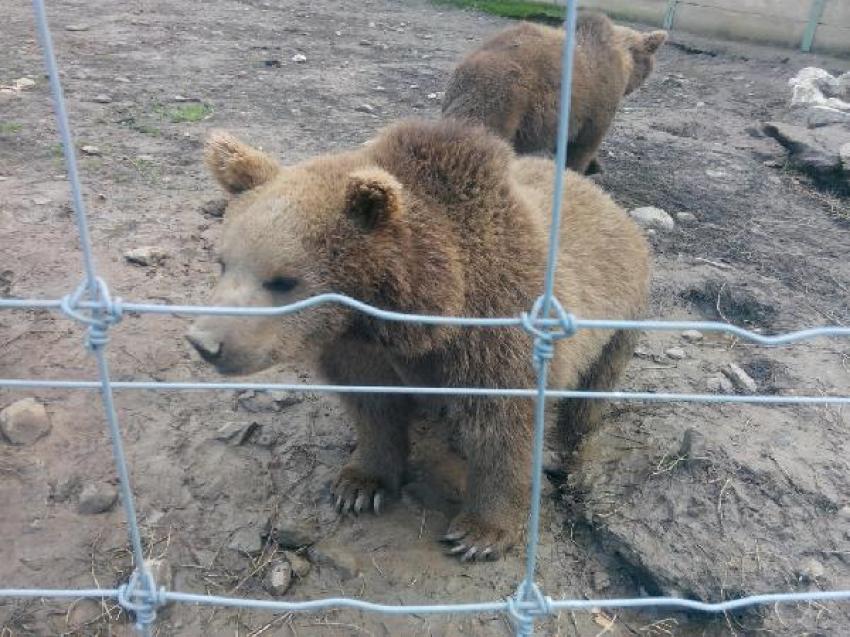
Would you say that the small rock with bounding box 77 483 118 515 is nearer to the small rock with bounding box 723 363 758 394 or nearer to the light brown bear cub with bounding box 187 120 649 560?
the light brown bear cub with bounding box 187 120 649 560

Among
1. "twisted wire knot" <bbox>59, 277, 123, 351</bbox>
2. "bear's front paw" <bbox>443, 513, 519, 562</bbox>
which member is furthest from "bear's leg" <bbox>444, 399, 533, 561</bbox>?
"twisted wire knot" <bbox>59, 277, 123, 351</bbox>

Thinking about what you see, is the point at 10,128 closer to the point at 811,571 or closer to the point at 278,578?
the point at 278,578

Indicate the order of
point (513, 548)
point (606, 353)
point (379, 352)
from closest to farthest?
point (379, 352) → point (513, 548) → point (606, 353)

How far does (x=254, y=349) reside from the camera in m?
2.53

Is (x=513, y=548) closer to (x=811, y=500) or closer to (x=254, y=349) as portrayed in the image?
(x=811, y=500)

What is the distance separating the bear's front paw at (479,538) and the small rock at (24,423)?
1807 millimetres

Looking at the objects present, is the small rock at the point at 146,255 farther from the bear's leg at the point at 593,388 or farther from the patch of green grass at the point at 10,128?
the bear's leg at the point at 593,388

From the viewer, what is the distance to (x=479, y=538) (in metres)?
3.24

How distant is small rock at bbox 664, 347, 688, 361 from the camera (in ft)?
14.9

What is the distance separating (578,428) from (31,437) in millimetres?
2435

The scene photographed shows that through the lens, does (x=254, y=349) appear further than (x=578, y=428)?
No

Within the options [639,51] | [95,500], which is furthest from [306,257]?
[639,51]

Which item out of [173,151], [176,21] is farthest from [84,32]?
[173,151]

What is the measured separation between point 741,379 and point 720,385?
0.13m
